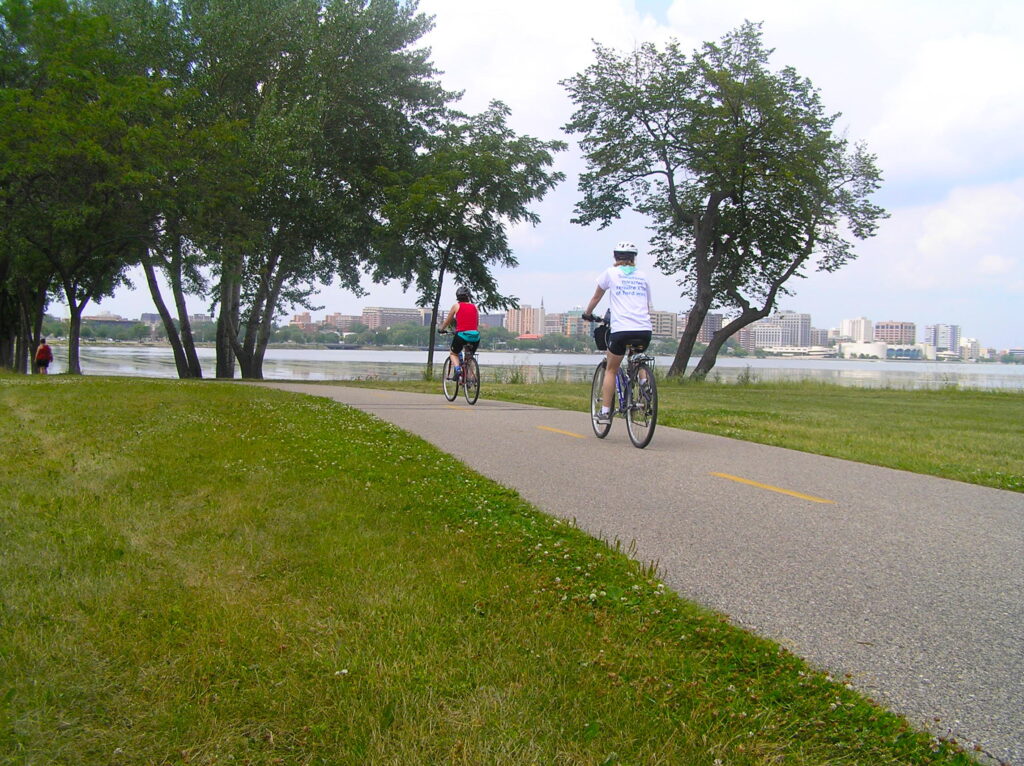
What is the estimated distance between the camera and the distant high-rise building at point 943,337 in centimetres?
12050

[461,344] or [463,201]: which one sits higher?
[463,201]

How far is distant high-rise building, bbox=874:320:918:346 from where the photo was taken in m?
122

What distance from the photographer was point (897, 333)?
123 metres

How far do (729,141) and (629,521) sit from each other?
2762 cm

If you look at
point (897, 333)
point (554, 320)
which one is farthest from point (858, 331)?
point (554, 320)

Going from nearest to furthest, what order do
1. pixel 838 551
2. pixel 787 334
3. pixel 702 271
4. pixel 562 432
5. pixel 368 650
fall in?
pixel 368 650, pixel 838 551, pixel 562 432, pixel 702 271, pixel 787 334

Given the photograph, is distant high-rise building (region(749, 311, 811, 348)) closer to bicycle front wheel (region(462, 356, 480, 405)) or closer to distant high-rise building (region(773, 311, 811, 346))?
distant high-rise building (region(773, 311, 811, 346))

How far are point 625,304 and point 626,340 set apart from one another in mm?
401

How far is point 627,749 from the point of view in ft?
7.35

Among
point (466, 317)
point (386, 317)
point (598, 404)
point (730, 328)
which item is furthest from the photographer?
point (386, 317)

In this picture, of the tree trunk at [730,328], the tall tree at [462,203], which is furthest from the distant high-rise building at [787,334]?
the tall tree at [462,203]

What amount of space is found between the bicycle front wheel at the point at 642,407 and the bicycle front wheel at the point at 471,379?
5.49 m

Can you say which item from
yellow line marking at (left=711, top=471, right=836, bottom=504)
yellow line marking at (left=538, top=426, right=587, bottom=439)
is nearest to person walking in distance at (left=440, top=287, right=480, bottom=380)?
yellow line marking at (left=538, top=426, right=587, bottom=439)

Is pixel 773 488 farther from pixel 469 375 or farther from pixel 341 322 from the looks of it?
pixel 341 322
